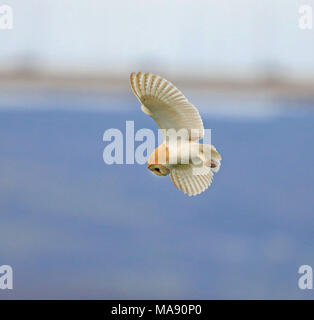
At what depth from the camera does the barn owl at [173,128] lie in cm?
130

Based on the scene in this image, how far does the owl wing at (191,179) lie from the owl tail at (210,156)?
75mm

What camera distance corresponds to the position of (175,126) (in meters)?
1.38

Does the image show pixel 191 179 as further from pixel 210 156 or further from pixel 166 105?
pixel 166 105

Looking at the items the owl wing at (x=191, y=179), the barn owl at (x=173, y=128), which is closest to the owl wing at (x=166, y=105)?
the barn owl at (x=173, y=128)

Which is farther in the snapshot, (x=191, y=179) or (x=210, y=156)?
(x=191, y=179)

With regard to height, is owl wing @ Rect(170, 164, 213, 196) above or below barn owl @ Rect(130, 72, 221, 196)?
below

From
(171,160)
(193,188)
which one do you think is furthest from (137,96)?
(193,188)

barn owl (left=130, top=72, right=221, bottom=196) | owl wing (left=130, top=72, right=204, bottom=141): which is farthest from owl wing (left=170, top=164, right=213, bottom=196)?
owl wing (left=130, top=72, right=204, bottom=141)

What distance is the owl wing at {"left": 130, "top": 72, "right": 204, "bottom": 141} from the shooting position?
1.30 metres

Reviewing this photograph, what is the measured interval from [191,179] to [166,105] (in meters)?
0.23

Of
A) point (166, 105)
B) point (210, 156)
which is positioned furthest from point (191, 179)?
point (166, 105)

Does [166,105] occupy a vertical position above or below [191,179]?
above

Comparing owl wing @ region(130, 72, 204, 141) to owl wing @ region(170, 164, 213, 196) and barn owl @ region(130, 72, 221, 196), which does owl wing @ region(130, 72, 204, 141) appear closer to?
barn owl @ region(130, 72, 221, 196)

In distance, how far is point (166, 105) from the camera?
1.34 m
